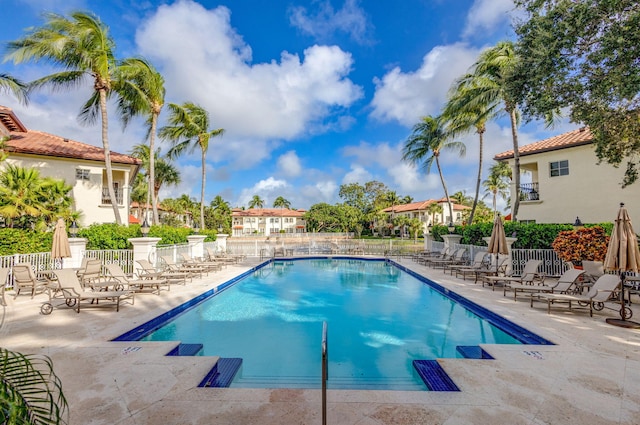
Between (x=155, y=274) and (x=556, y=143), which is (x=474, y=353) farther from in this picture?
(x=556, y=143)

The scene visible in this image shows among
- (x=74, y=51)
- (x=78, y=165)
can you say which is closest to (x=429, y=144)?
(x=74, y=51)

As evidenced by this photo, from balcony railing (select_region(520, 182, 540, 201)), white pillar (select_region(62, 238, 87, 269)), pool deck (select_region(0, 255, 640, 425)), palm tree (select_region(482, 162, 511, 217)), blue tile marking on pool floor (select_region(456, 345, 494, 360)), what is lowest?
Result: blue tile marking on pool floor (select_region(456, 345, 494, 360))

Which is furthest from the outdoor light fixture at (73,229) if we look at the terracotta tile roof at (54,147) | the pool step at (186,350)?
the terracotta tile roof at (54,147)

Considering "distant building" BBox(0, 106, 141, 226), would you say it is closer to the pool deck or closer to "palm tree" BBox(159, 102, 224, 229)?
"palm tree" BBox(159, 102, 224, 229)

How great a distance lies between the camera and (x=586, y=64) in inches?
322

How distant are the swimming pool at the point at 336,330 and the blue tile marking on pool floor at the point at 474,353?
0.72 feet

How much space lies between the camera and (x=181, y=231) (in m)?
16.7

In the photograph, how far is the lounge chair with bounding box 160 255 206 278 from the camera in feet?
39.5

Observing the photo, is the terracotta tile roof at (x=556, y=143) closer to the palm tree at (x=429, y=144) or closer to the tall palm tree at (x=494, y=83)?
the tall palm tree at (x=494, y=83)

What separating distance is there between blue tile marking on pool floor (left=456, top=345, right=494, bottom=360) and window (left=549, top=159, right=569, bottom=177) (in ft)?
55.7

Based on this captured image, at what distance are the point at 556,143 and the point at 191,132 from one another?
2409 centimetres

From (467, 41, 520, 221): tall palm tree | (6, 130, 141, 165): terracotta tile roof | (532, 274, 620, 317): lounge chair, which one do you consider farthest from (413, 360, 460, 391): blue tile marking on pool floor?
(6, 130, 141, 165): terracotta tile roof

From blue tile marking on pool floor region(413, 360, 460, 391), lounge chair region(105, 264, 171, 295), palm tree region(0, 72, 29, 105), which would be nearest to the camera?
blue tile marking on pool floor region(413, 360, 460, 391)

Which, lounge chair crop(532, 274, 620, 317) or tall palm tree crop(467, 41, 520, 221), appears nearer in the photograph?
lounge chair crop(532, 274, 620, 317)
